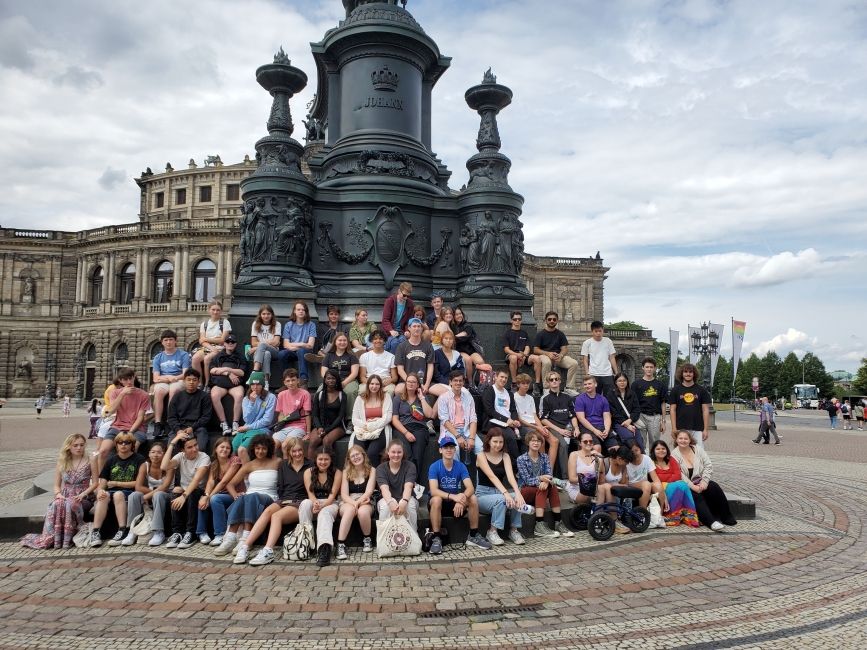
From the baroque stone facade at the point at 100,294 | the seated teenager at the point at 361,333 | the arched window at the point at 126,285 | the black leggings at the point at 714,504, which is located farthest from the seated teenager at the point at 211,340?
the arched window at the point at 126,285

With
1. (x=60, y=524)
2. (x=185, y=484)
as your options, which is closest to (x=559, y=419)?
(x=185, y=484)

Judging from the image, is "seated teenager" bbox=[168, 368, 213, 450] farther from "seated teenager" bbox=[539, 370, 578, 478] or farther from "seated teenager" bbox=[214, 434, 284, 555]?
"seated teenager" bbox=[539, 370, 578, 478]

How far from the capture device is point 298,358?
8570mm

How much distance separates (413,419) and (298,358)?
2361 millimetres

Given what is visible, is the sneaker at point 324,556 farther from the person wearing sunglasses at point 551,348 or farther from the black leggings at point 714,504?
the person wearing sunglasses at point 551,348

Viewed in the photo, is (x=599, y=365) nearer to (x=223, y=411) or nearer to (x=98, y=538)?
(x=223, y=411)

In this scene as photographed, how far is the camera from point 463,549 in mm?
6020

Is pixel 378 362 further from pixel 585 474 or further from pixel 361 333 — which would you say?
pixel 585 474

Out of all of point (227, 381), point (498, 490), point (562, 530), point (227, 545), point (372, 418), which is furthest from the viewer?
point (227, 381)

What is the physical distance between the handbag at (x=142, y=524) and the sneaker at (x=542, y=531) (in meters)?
3.92

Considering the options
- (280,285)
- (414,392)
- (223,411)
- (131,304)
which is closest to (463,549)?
(414,392)

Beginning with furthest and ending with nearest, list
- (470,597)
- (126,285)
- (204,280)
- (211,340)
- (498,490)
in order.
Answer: (126,285) < (204,280) < (211,340) < (498,490) < (470,597)

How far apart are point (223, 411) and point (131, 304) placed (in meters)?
53.4

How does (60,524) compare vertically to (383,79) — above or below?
below
